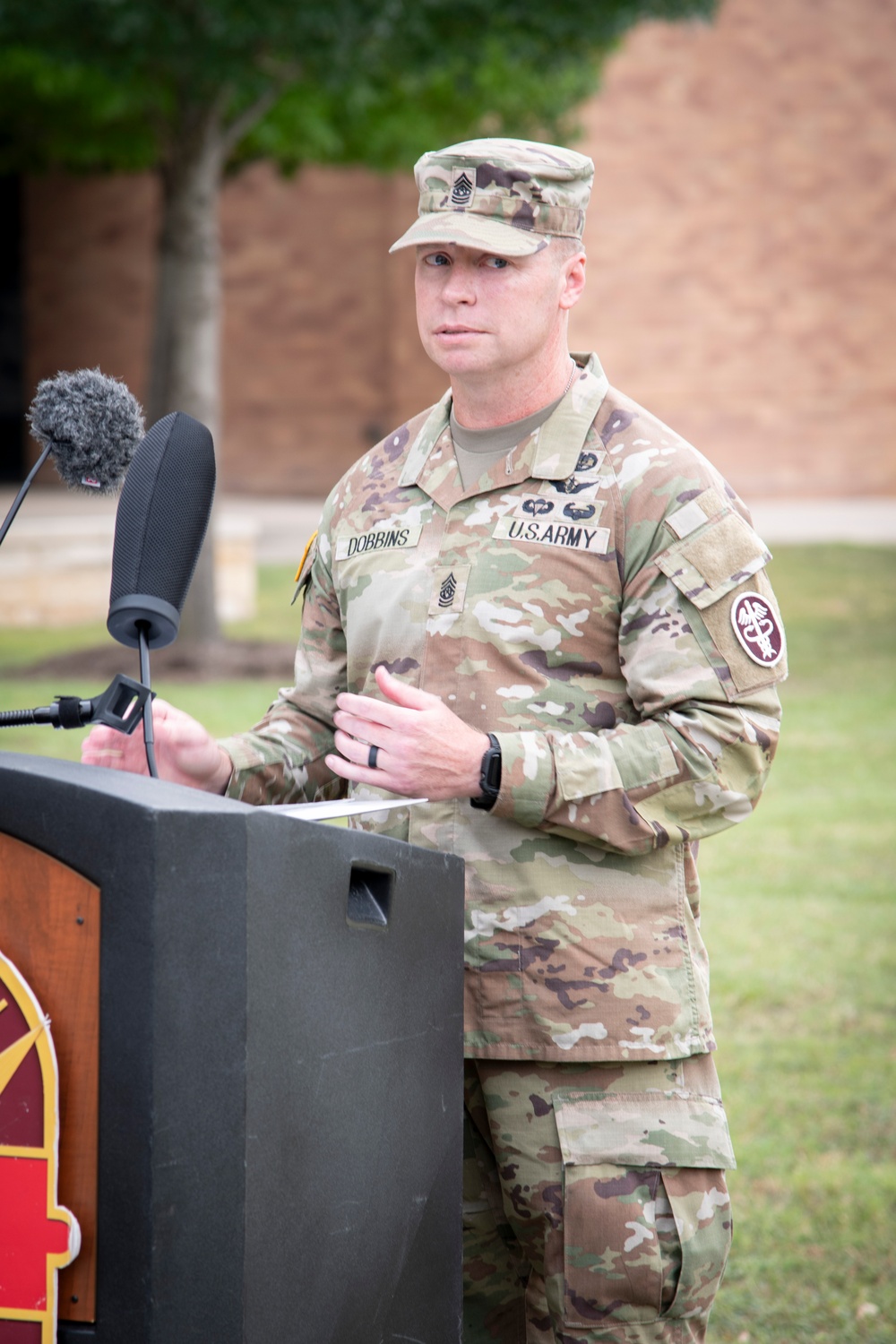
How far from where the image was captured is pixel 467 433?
7.40ft

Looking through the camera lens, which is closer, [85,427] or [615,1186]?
[85,427]

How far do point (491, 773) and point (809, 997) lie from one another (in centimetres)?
371

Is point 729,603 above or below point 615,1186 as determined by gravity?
above

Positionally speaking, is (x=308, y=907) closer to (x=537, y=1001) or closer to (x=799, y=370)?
(x=537, y=1001)

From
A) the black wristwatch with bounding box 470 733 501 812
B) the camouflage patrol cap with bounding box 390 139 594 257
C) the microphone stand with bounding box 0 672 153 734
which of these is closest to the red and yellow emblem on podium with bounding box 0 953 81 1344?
the microphone stand with bounding box 0 672 153 734

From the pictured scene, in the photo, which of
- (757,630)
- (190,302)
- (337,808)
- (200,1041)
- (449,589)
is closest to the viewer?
(200,1041)

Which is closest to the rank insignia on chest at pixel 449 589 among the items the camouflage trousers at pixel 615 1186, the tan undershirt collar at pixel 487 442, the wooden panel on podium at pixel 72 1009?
the tan undershirt collar at pixel 487 442

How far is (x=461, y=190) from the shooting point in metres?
2.10

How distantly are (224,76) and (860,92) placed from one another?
1257 centimetres

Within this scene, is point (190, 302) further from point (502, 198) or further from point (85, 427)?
point (85, 427)

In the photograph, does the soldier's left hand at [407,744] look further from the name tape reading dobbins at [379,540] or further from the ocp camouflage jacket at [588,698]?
the name tape reading dobbins at [379,540]

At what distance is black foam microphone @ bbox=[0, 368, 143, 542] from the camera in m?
→ 1.78

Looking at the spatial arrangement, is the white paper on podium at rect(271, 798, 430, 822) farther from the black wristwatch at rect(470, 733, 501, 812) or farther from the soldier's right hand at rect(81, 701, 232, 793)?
the soldier's right hand at rect(81, 701, 232, 793)

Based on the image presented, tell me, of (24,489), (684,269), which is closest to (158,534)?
(24,489)
